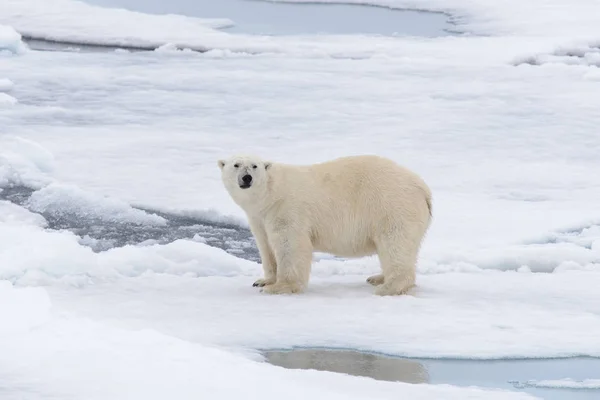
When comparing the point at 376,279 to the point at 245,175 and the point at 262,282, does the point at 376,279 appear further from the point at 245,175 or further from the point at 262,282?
the point at 245,175

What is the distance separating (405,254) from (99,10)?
10.7 m

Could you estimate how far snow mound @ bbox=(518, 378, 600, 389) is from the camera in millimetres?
3177

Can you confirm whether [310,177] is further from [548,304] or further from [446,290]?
[548,304]

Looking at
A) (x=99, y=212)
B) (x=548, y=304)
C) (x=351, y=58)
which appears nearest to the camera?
(x=548, y=304)

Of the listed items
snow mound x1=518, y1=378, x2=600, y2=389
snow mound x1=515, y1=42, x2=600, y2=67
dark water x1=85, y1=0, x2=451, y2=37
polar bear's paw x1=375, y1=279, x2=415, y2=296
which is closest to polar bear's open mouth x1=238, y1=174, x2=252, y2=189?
polar bear's paw x1=375, y1=279, x2=415, y2=296

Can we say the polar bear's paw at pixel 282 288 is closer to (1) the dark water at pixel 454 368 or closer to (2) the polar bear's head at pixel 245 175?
(2) the polar bear's head at pixel 245 175

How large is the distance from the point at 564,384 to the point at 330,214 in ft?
4.71

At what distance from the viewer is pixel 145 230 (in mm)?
5469

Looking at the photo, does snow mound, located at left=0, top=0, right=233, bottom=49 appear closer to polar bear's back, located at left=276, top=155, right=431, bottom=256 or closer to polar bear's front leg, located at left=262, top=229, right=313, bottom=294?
polar bear's back, located at left=276, top=155, right=431, bottom=256

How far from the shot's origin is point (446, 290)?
4312mm

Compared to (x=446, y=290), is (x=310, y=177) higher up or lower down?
higher up

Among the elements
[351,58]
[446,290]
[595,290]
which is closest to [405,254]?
[446,290]

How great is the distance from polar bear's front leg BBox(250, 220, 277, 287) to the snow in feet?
0.34

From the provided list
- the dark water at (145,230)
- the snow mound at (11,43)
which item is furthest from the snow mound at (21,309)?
the snow mound at (11,43)
